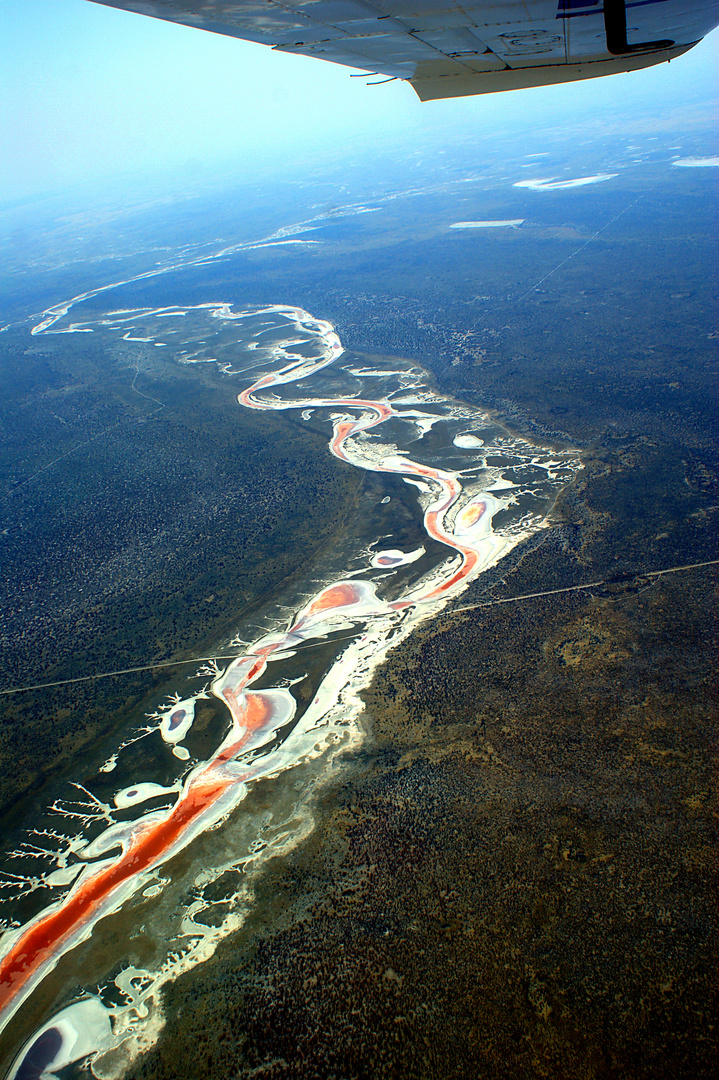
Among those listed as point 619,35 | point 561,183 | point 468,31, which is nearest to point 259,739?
point 468,31

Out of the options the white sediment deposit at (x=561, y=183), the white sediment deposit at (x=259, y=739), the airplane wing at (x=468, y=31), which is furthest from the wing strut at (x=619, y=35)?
the white sediment deposit at (x=561, y=183)

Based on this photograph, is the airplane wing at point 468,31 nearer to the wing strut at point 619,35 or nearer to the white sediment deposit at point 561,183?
the wing strut at point 619,35

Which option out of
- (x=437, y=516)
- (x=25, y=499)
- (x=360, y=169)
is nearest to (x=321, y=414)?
(x=437, y=516)

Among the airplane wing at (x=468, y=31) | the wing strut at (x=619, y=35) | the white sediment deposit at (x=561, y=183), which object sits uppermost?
the white sediment deposit at (x=561, y=183)

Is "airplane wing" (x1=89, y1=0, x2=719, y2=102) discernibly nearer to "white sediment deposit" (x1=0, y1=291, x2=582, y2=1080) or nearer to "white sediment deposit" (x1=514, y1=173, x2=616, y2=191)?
"white sediment deposit" (x1=0, y1=291, x2=582, y2=1080)

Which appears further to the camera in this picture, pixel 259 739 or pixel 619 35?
pixel 259 739

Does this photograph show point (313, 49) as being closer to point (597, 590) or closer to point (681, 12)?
point (681, 12)

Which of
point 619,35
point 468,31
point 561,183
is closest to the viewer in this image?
point 619,35

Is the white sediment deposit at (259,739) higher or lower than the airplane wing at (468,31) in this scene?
lower

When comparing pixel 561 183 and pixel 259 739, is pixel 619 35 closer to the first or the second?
pixel 259 739
